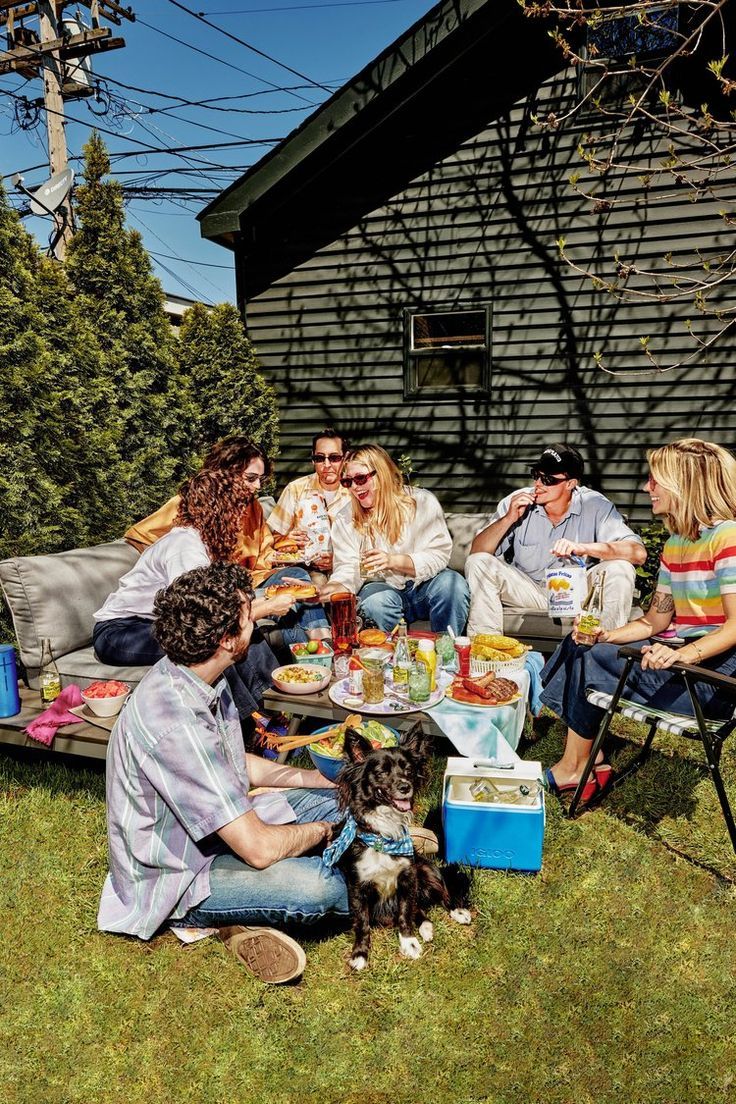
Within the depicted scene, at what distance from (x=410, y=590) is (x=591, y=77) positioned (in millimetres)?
5973

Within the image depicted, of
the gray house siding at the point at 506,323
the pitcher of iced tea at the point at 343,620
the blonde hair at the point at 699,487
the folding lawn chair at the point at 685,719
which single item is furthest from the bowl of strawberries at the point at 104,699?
the gray house siding at the point at 506,323

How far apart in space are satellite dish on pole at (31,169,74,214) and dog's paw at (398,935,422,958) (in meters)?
10.7

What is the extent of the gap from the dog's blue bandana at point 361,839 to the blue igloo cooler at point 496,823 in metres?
0.55

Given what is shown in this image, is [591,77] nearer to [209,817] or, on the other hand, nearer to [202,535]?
[202,535]

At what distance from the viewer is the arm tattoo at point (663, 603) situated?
12.1 feet

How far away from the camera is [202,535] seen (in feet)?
13.3

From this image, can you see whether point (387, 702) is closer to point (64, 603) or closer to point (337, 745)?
point (337, 745)

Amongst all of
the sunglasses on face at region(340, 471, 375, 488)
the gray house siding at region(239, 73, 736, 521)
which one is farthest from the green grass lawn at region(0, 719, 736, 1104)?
the gray house siding at region(239, 73, 736, 521)

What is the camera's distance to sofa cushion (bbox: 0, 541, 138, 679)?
428 cm

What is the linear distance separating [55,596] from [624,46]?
7.76 m

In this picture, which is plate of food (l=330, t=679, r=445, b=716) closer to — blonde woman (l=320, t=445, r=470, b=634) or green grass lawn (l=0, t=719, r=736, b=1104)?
green grass lawn (l=0, t=719, r=736, b=1104)

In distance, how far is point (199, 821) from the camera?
7.54 ft

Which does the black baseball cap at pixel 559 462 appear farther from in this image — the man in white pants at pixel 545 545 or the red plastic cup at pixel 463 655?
the red plastic cup at pixel 463 655

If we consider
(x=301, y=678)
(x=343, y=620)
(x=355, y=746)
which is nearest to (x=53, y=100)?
(x=343, y=620)
